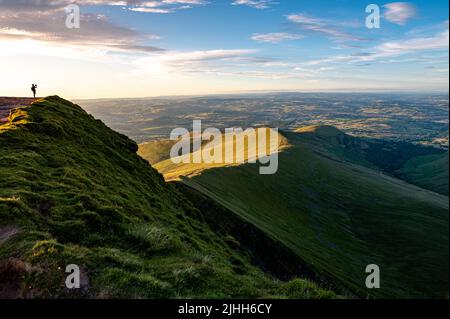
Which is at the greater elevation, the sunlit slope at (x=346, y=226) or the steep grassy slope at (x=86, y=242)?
the steep grassy slope at (x=86, y=242)

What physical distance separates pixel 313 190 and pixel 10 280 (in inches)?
7690

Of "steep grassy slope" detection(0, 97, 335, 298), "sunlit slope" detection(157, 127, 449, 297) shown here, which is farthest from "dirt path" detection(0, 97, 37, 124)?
"sunlit slope" detection(157, 127, 449, 297)

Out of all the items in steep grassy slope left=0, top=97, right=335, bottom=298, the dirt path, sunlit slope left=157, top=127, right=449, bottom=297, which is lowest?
sunlit slope left=157, top=127, right=449, bottom=297

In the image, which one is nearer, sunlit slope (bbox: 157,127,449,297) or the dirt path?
the dirt path

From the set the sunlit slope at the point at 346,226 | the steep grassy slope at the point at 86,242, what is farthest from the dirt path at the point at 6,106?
the sunlit slope at the point at 346,226

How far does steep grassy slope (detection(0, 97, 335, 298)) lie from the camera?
15078mm

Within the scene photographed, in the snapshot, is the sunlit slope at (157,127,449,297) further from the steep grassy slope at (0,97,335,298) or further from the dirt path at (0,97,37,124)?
the steep grassy slope at (0,97,335,298)

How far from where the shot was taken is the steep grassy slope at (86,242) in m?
15.1

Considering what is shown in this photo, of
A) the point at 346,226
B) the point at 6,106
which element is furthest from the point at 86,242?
the point at 346,226

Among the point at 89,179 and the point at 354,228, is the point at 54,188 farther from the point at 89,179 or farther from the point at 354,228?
the point at 354,228

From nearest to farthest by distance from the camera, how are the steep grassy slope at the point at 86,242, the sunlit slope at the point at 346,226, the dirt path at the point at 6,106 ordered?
the steep grassy slope at the point at 86,242 < the dirt path at the point at 6,106 < the sunlit slope at the point at 346,226

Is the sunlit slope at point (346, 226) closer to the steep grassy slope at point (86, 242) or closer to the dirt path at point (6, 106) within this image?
the dirt path at point (6, 106)

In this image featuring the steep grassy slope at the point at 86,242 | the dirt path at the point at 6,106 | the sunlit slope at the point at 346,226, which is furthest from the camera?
the sunlit slope at the point at 346,226
